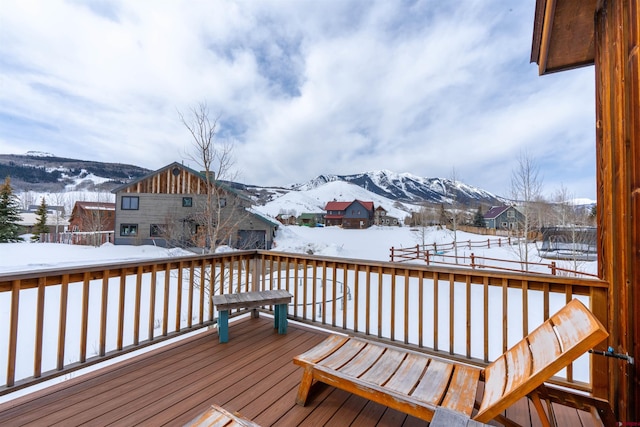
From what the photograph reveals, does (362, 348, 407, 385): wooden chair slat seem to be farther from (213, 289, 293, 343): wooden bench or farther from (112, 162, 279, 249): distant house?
(112, 162, 279, 249): distant house

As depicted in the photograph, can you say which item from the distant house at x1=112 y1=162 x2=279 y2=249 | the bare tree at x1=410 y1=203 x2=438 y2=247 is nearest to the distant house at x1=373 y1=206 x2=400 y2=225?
the bare tree at x1=410 y1=203 x2=438 y2=247

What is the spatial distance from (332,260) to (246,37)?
7827 millimetres

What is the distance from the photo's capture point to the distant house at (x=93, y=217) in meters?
23.2

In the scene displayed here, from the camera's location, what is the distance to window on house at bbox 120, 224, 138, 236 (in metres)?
18.5

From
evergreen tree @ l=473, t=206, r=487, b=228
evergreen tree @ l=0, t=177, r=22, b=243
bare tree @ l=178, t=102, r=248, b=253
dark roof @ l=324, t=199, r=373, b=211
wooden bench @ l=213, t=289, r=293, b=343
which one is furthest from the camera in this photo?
dark roof @ l=324, t=199, r=373, b=211

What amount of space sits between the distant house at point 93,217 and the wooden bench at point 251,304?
80.9ft

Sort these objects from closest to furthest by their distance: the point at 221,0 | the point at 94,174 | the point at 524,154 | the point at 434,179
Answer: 1. the point at 221,0
2. the point at 524,154
3. the point at 94,174
4. the point at 434,179

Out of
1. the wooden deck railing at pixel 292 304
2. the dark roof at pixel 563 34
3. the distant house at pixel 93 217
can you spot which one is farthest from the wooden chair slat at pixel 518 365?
the distant house at pixel 93 217

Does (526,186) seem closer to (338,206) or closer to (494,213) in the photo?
(494,213)

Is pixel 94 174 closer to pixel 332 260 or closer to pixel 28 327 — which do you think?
pixel 28 327

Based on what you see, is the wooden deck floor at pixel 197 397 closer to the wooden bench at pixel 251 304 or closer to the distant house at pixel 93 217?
the wooden bench at pixel 251 304

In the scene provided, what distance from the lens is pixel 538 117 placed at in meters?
8.27

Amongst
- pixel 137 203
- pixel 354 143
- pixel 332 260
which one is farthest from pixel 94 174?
pixel 332 260

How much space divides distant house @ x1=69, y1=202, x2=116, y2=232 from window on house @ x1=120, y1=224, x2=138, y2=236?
5.01m
